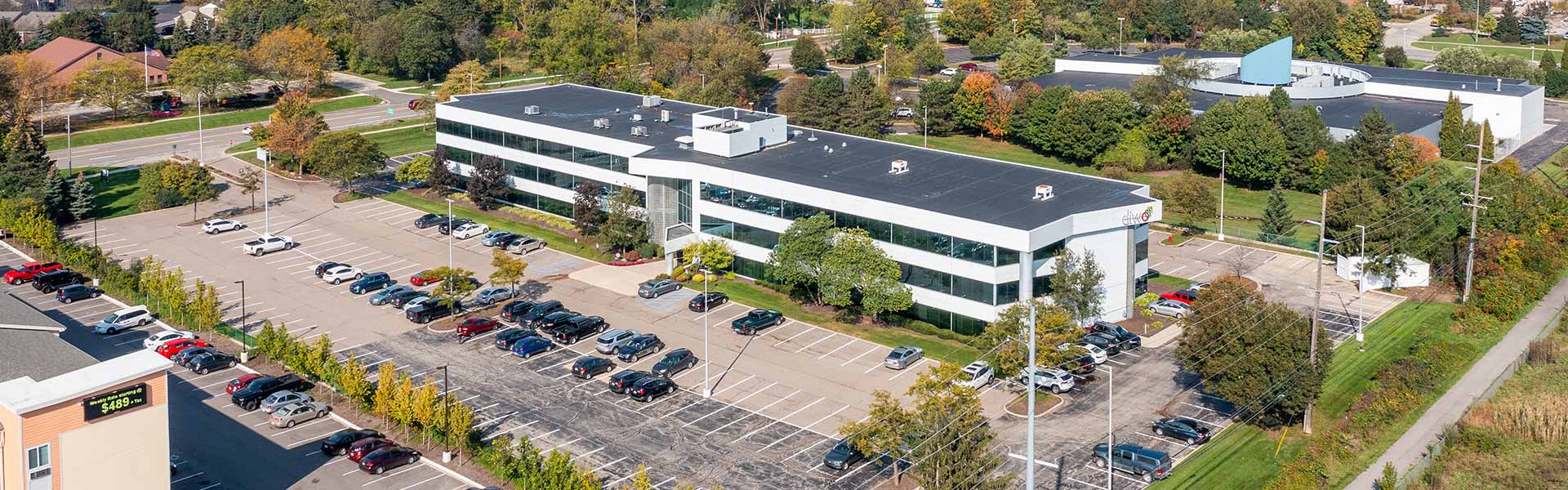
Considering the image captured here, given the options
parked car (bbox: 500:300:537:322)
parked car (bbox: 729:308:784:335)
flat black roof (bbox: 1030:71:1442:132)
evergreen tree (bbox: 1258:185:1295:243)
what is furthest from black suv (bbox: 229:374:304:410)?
flat black roof (bbox: 1030:71:1442:132)

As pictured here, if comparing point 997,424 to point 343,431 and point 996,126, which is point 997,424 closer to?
point 343,431

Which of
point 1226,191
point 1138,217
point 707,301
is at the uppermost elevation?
point 1138,217

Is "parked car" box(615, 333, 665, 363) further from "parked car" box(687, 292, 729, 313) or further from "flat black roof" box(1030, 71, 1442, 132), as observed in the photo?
"flat black roof" box(1030, 71, 1442, 132)

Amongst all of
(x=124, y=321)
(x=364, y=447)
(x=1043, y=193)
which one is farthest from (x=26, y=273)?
(x=1043, y=193)

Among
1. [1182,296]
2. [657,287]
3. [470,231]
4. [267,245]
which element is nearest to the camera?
[1182,296]

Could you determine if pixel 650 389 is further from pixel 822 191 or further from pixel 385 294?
pixel 385 294

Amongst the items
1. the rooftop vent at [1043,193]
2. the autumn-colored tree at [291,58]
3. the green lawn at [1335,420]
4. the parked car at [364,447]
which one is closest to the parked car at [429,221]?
the parked car at [364,447]

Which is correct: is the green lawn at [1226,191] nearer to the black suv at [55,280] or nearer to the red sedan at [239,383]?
the red sedan at [239,383]

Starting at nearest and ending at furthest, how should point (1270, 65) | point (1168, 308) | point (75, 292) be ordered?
point (1168, 308) → point (75, 292) → point (1270, 65)
